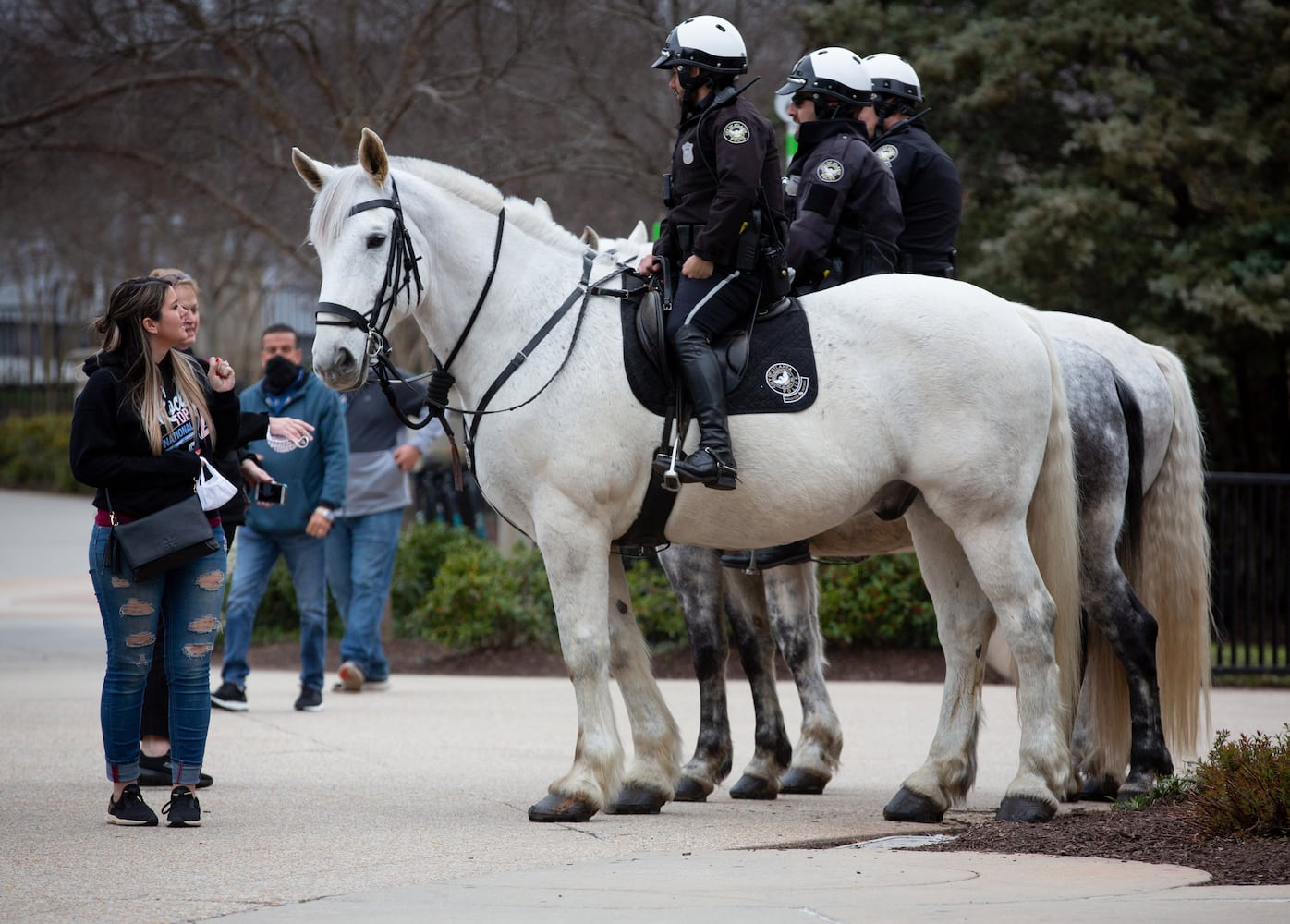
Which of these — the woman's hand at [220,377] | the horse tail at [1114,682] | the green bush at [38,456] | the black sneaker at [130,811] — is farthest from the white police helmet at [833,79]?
the green bush at [38,456]

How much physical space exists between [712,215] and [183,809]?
3212 millimetres

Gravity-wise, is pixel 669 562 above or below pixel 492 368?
below

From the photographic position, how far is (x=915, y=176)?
7723 millimetres

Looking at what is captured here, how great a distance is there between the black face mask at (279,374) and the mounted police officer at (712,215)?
458 centimetres

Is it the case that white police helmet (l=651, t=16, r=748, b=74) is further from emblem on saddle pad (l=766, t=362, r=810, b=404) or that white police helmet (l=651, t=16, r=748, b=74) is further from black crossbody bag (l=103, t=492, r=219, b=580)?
black crossbody bag (l=103, t=492, r=219, b=580)

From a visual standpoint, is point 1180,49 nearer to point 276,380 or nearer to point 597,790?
point 276,380

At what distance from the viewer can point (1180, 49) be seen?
15.2 meters

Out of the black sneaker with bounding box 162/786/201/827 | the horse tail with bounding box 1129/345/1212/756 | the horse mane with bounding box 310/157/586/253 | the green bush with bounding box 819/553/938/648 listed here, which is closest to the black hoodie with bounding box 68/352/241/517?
the horse mane with bounding box 310/157/586/253

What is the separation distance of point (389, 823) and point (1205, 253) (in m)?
11.1

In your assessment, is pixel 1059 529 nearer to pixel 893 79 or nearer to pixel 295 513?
pixel 893 79

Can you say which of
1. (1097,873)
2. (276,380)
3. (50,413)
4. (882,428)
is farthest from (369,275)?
(50,413)

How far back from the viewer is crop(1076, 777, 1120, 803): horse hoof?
7.29 meters

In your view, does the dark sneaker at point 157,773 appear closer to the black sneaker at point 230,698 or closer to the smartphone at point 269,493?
the smartphone at point 269,493

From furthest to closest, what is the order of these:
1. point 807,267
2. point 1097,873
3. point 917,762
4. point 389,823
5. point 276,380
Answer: point 276,380 < point 917,762 < point 807,267 < point 389,823 < point 1097,873
